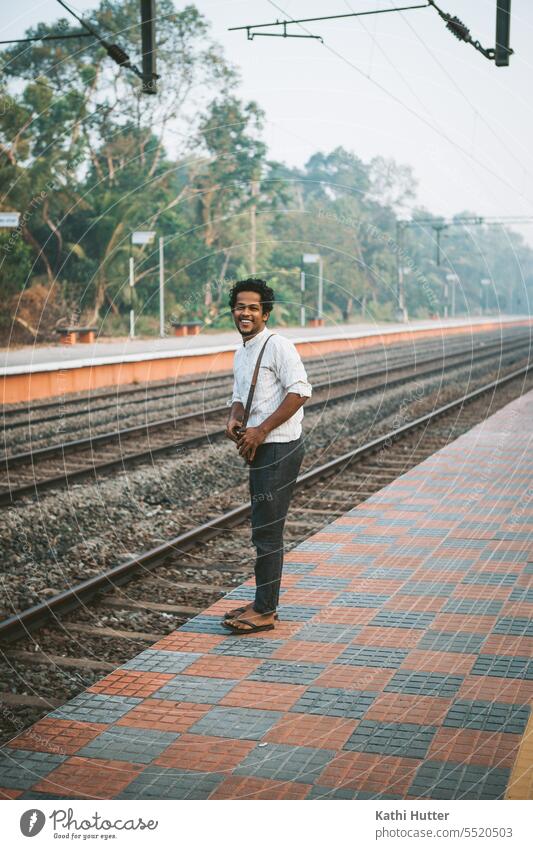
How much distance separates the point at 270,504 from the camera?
5.38m

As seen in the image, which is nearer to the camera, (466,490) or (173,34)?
(466,490)

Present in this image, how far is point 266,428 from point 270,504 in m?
0.42

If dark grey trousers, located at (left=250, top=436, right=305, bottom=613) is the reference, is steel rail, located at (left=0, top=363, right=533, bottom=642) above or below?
below

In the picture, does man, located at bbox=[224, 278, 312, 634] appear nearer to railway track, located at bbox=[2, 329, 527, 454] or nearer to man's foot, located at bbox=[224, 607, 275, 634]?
man's foot, located at bbox=[224, 607, 275, 634]

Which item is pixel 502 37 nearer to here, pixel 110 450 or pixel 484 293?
pixel 110 450

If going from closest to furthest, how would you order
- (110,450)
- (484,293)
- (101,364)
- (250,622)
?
(250,622), (110,450), (101,364), (484,293)

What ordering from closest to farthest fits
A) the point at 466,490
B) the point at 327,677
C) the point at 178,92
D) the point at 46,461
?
the point at 327,677
the point at 466,490
the point at 46,461
the point at 178,92

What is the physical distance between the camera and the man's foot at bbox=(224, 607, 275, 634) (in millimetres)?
5508

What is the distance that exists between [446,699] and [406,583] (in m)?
1.91

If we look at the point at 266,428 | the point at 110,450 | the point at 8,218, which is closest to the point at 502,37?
the point at 110,450

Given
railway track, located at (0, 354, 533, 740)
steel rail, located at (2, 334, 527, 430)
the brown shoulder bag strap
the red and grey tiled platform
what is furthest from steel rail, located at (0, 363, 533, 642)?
steel rail, located at (2, 334, 527, 430)
